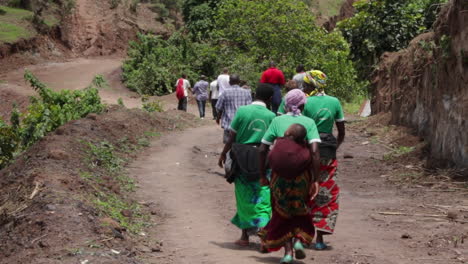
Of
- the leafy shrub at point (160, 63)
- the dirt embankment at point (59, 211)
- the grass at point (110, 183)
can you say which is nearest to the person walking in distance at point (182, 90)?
the grass at point (110, 183)

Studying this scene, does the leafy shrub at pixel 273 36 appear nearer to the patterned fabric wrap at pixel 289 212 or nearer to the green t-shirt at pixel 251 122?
the green t-shirt at pixel 251 122

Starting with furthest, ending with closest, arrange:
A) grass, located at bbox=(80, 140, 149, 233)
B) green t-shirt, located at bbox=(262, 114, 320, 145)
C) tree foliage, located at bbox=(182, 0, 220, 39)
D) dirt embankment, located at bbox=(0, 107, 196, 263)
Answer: tree foliage, located at bbox=(182, 0, 220, 39) < grass, located at bbox=(80, 140, 149, 233) < green t-shirt, located at bbox=(262, 114, 320, 145) < dirt embankment, located at bbox=(0, 107, 196, 263)

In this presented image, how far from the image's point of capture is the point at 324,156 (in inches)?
303

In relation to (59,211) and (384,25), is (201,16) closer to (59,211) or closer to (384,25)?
(384,25)

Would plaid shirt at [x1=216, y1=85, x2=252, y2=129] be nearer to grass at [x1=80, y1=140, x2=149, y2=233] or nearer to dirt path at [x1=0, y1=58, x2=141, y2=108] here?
grass at [x1=80, y1=140, x2=149, y2=233]

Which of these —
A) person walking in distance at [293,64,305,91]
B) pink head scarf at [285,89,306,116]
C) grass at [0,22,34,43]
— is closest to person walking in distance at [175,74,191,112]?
person walking in distance at [293,64,305,91]

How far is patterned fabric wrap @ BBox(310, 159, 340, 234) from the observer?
758 cm

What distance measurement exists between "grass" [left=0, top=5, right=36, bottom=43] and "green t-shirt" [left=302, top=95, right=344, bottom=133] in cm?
3216

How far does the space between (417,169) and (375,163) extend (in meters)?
1.58

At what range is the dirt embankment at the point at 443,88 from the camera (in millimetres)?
11359

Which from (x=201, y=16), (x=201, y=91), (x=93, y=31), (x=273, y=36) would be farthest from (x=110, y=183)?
(x=93, y=31)

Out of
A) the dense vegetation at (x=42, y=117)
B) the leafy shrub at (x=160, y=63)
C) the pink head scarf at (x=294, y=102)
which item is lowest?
the leafy shrub at (x=160, y=63)

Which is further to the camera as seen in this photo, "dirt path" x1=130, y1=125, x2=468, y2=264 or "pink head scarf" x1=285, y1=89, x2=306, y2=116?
"dirt path" x1=130, y1=125, x2=468, y2=264

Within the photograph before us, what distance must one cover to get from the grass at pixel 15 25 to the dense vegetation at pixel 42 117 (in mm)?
20903
